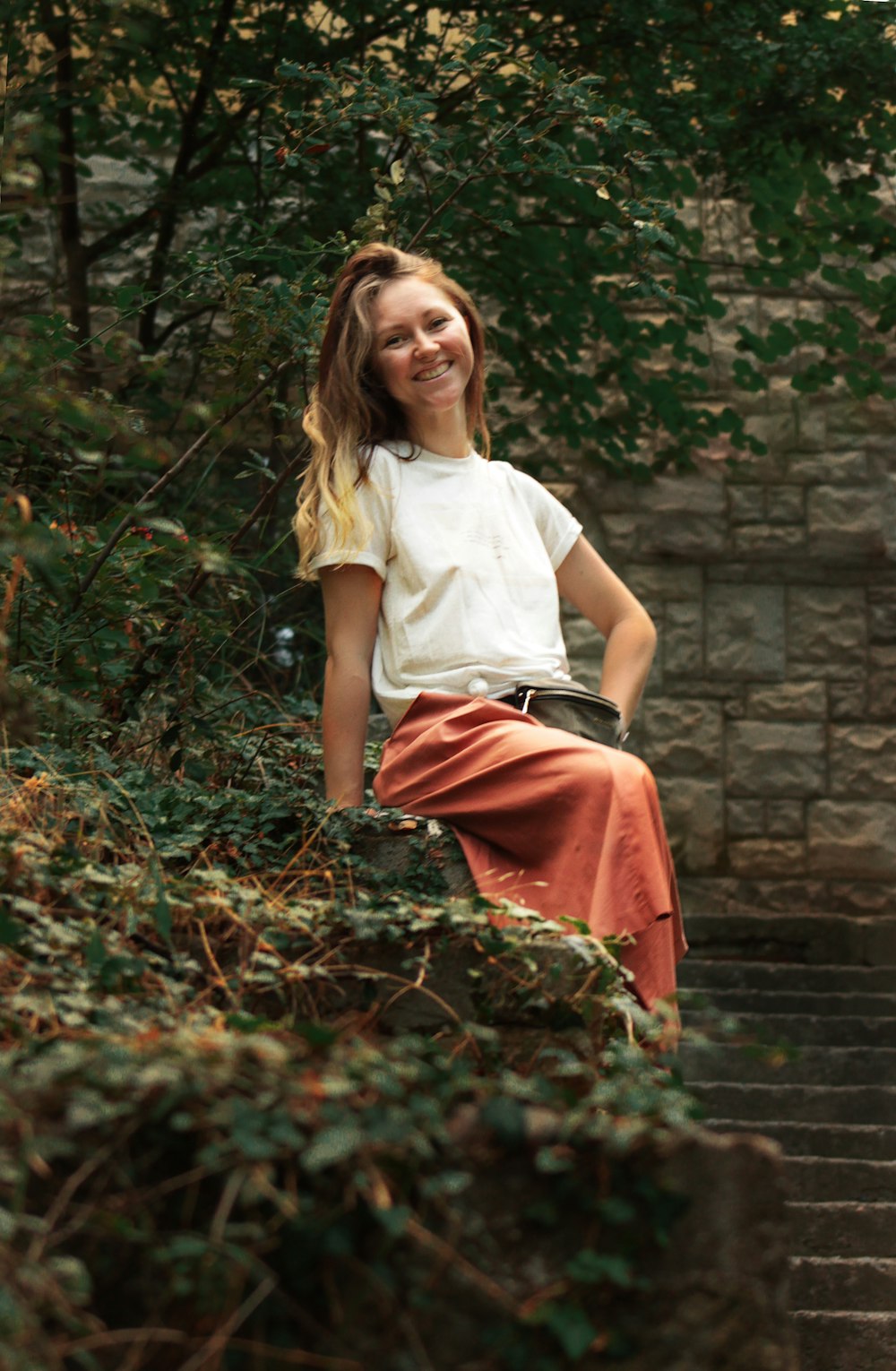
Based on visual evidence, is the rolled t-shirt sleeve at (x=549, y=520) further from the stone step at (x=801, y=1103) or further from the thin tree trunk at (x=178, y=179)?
the thin tree trunk at (x=178, y=179)

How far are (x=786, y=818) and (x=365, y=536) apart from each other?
3.57 m

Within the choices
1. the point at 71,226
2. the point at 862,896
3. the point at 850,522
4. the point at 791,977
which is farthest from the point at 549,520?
the point at 862,896

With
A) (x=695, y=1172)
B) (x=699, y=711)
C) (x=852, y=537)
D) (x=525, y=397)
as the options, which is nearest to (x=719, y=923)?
(x=699, y=711)

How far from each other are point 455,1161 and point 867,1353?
162cm

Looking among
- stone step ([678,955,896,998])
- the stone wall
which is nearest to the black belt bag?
stone step ([678,955,896,998])

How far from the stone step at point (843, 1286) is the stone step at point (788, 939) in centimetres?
250

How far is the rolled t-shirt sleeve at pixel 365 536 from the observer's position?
2533mm

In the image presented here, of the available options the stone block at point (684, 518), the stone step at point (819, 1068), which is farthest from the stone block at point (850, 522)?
the stone step at point (819, 1068)

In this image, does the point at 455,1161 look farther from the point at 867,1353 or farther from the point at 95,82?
the point at 95,82

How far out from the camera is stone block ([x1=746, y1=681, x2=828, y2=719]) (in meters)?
5.73

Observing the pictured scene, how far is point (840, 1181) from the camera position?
10.2ft

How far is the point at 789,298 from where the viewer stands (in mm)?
5957

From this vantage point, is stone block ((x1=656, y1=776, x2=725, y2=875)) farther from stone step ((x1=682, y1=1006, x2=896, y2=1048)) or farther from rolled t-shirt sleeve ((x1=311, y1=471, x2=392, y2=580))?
rolled t-shirt sleeve ((x1=311, y1=471, x2=392, y2=580))

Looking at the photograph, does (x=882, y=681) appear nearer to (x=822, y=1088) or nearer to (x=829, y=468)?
(x=829, y=468)
